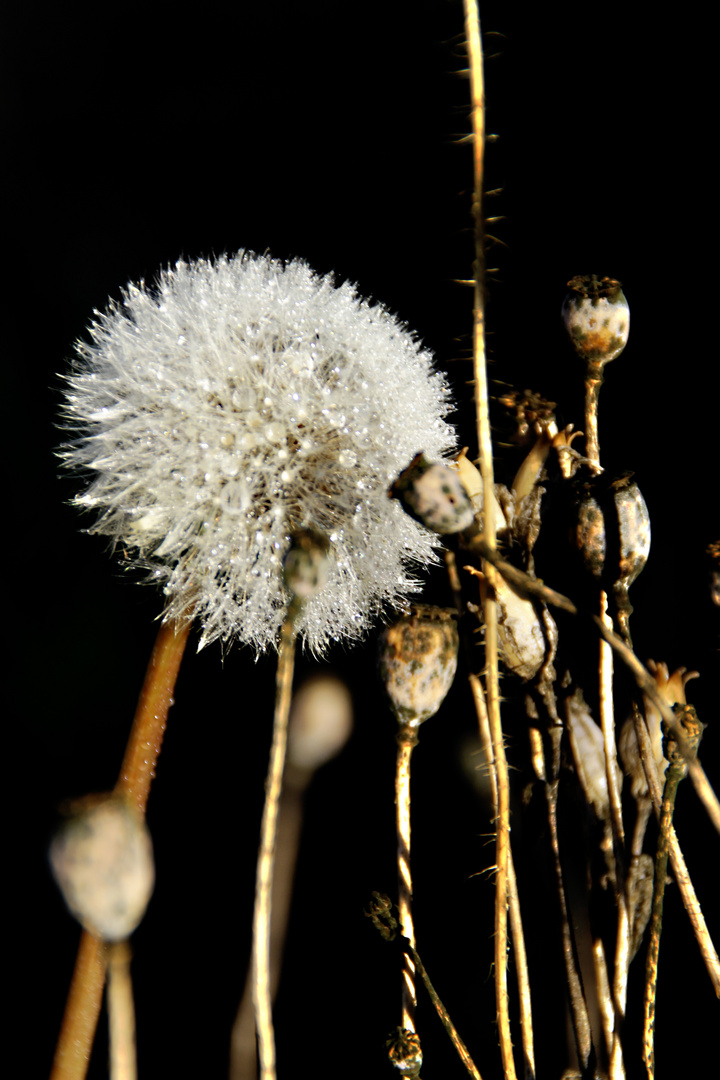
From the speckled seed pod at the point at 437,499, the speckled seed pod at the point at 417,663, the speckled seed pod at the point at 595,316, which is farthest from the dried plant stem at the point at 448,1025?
the speckled seed pod at the point at 595,316

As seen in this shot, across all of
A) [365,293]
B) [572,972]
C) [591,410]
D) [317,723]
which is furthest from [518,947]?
[365,293]

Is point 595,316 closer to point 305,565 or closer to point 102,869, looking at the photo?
point 305,565

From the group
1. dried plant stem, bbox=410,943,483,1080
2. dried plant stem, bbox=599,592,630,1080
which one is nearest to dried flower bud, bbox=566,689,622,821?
dried plant stem, bbox=599,592,630,1080

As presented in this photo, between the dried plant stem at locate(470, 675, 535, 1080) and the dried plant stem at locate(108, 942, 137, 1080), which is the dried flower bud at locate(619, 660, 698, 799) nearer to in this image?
the dried plant stem at locate(470, 675, 535, 1080)

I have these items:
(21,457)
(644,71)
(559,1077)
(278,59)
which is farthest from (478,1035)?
(278,59)

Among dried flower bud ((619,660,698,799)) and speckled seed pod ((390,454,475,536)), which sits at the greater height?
speckled seed pod ((390,454,475,536))

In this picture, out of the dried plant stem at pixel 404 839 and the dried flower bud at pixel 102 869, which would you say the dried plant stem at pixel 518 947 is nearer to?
the dried plant stem at pixel 404 839
